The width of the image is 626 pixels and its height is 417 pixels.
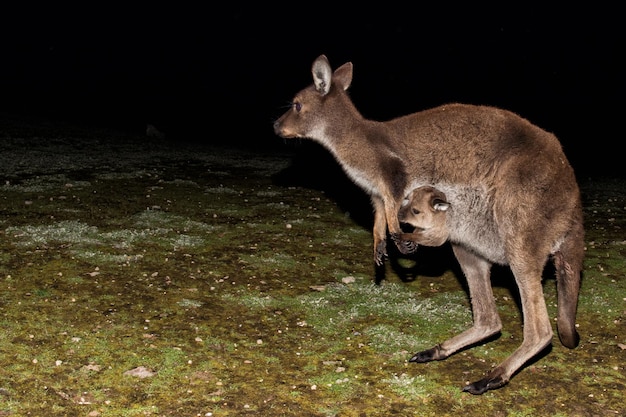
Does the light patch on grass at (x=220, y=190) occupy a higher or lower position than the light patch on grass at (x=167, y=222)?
higher

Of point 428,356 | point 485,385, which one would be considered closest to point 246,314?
point 428,356

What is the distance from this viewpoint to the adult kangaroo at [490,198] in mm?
3607

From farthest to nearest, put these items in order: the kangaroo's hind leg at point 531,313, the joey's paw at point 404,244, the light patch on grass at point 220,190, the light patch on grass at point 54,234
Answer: the light patch on grass at point 220,190
the light patch on grass at point 54,234
the joey's paw at point 404,244
the kangaroo's hind leg at point 531,313

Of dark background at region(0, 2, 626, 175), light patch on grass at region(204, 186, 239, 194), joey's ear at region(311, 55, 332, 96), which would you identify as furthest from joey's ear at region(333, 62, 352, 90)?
dark background at region(0, 2, 626, 175)

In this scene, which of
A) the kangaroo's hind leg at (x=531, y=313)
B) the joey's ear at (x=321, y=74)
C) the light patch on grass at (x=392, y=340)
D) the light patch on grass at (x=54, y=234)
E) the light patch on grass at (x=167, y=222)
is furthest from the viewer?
the light patch on grass at (x=167, y=222)

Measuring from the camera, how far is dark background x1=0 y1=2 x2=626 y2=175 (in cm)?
1421

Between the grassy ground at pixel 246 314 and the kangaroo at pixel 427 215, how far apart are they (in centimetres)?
53

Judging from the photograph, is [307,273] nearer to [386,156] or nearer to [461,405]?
[386,156]

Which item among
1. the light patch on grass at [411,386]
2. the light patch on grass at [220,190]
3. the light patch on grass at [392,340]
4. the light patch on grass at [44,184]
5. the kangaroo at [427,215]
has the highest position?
the kangaroo at [427,215]

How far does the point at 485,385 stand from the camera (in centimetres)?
345

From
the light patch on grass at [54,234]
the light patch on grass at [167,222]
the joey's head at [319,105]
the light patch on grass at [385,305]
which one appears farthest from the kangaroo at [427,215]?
the light patch on grass at [54,234]

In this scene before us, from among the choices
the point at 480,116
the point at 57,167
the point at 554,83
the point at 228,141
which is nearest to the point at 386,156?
the point at 480,116

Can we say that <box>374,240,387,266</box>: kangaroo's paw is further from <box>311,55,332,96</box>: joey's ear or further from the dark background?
the dark background

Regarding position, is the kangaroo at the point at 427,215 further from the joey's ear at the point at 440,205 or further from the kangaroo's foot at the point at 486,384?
the kangaroo's foot at the point at 486,384
